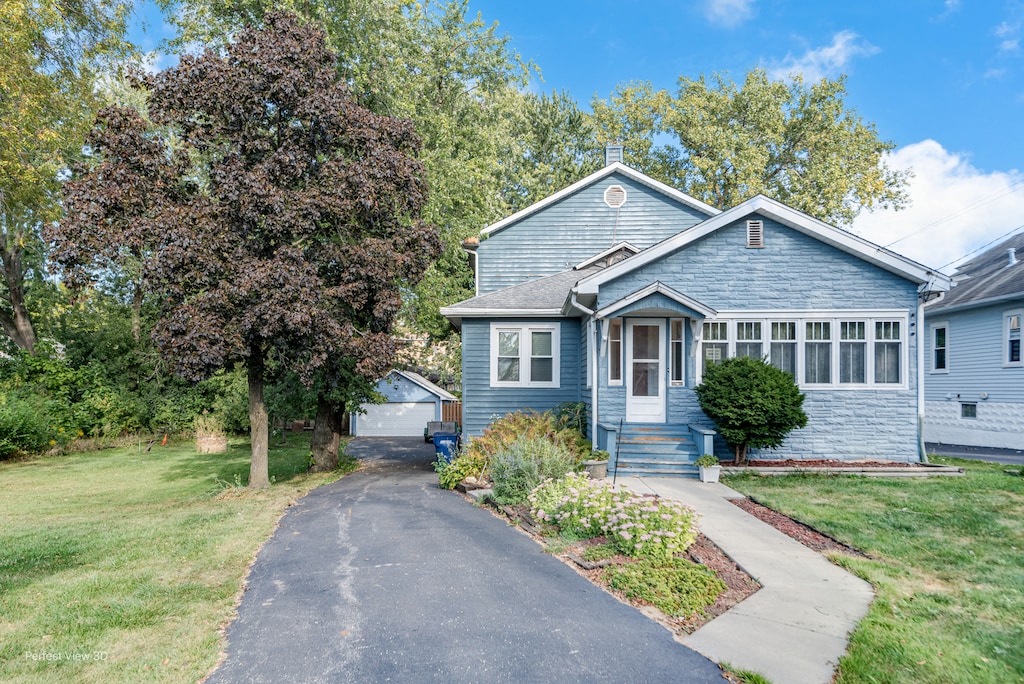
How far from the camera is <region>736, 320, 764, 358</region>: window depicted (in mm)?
13242

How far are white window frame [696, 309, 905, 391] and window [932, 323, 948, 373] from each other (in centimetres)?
1006

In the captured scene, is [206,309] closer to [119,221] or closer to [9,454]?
[119,221]

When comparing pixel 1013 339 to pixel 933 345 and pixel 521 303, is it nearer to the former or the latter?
pixel 933 345

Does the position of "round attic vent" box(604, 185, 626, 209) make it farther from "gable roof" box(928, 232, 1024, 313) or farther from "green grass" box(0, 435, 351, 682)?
"green grass" box(0, 435, 351, 682)

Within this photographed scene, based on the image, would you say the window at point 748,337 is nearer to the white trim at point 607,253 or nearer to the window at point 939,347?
the white trim at point 607,253

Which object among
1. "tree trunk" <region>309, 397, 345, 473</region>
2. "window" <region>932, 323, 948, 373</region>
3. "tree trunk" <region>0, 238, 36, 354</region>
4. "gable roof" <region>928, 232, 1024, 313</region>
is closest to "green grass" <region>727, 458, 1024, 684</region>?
"gable roof" <region>928, 232, 1024, 313</region>

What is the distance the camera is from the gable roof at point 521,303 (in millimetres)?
14992

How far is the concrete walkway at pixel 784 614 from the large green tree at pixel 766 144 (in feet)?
87.7

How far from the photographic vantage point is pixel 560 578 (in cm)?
644

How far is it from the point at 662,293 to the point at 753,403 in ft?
8.66

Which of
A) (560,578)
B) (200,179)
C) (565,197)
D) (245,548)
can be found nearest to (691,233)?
(565,197)

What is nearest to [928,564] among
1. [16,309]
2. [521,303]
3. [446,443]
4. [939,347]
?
[521,303]

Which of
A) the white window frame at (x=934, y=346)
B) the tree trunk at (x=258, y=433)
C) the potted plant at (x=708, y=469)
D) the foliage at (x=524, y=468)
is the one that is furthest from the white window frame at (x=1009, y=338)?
the tree trunk at (x=258, y=433)

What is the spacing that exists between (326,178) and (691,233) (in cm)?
722
